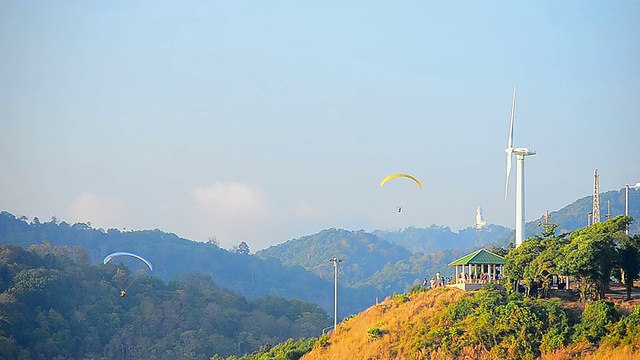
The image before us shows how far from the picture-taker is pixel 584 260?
152 feet

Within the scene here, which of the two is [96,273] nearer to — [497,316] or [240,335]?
[240,335]

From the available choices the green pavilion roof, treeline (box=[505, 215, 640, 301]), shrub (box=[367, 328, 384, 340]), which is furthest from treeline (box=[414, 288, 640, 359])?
the green pavilion roof

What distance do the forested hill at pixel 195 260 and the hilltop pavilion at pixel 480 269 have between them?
369ft

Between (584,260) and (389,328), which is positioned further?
(389,328)

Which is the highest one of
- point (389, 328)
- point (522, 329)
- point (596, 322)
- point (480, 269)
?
point (480, 269)

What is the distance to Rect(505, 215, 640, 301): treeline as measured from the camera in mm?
46875

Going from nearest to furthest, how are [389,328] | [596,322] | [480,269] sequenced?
[596,322] < [389,328] < [480,269]

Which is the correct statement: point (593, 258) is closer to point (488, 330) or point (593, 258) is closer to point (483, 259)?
point (488, 330)

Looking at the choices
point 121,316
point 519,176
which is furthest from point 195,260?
point 519,176

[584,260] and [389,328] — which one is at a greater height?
[584,260]

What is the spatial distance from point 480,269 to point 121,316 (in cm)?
5859

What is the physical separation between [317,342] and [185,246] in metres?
128

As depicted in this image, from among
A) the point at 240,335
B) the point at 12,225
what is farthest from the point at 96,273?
the point at 12,225

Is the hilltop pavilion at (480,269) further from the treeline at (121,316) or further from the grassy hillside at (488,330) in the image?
the treeline at (121,316)
